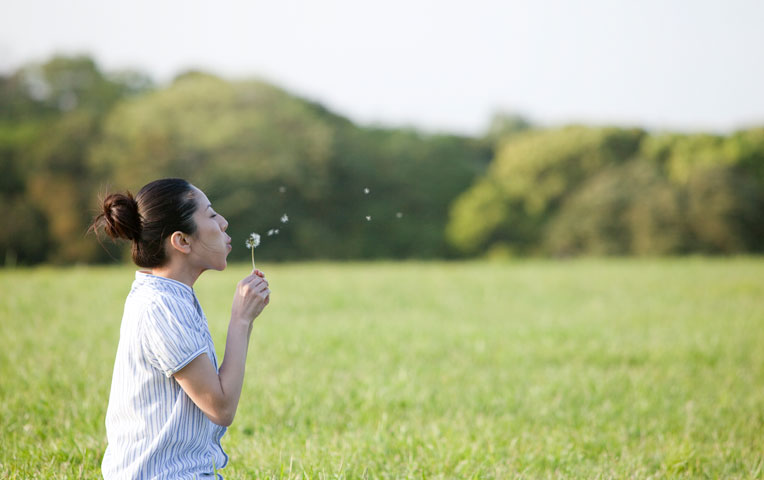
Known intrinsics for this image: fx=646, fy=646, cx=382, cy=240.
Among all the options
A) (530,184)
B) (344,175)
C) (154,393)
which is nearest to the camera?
(154,393)

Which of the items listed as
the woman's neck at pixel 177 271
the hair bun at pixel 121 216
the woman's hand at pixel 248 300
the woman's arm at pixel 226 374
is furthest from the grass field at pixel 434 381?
the hair bun at pixel 121 216

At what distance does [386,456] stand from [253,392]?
2.13 metres

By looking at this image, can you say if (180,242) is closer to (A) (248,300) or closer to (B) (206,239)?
(B) (206,239)

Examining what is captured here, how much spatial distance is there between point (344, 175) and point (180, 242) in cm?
3242

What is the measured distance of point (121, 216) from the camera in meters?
2.58

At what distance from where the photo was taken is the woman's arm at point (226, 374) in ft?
8.35

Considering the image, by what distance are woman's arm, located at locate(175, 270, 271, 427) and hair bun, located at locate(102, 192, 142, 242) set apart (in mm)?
497

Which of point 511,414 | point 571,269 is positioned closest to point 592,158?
point 571,269

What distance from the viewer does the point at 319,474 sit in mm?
3545

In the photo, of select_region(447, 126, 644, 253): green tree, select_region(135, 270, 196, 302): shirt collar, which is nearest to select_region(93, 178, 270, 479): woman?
select_region(135, 270, 196, 302): shirt collar

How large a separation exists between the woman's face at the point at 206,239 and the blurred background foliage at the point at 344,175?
2528cm

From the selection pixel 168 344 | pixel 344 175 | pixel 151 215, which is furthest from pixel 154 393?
pixel 344 175

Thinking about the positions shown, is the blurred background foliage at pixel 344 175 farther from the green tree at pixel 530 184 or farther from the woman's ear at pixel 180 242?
the woman's ear at pixel 180 242

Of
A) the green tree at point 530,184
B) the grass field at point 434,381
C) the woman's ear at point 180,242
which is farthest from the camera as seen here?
the green tree at point 530,184
